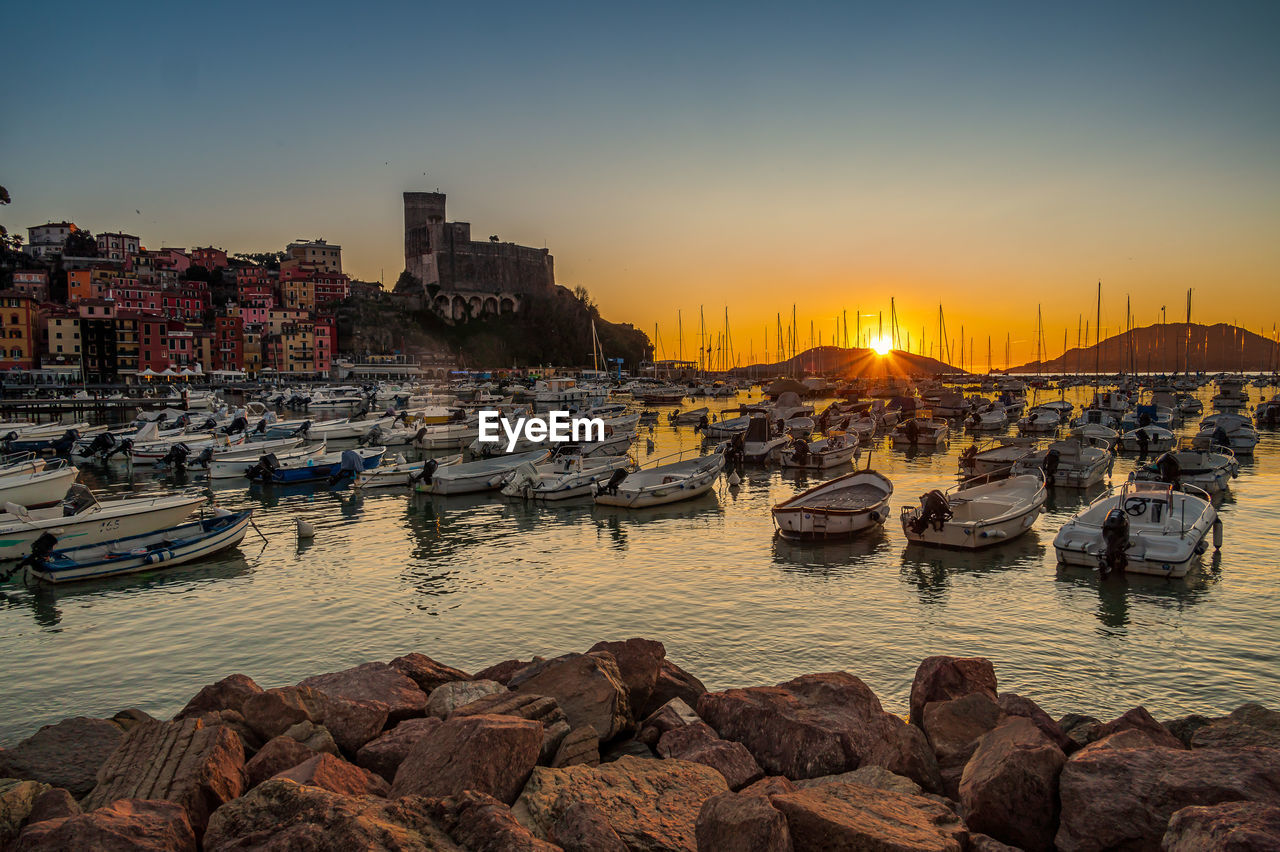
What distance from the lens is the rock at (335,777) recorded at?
6.00 metres

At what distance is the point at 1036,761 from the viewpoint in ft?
19.6

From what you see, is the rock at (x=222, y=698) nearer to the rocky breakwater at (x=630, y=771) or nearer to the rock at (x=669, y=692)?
the rocky breakwater at (x=630, y=771)

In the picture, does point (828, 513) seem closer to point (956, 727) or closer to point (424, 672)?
point (956, 727)

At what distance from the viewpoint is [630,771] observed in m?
6.49

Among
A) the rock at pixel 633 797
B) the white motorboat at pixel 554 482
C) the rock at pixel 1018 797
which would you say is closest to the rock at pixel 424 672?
the rock at pixel 633 797

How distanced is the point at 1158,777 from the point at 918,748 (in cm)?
200

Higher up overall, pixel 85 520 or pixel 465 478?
pixel 85 520

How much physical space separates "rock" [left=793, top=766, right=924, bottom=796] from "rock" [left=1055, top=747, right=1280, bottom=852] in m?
1.13

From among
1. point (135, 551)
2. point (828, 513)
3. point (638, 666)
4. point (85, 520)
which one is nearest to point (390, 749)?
point (638, 666)

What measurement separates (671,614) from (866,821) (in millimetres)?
8853

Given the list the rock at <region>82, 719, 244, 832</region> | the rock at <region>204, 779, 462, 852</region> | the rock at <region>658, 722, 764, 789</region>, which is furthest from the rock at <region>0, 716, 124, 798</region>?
the rock at <region>658, 722, 764, 789</region>

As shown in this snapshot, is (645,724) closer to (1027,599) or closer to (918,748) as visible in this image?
(918,748)

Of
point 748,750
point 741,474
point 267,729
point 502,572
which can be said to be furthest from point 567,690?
point 741,474

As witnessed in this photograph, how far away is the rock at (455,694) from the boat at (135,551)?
41.7 feet
